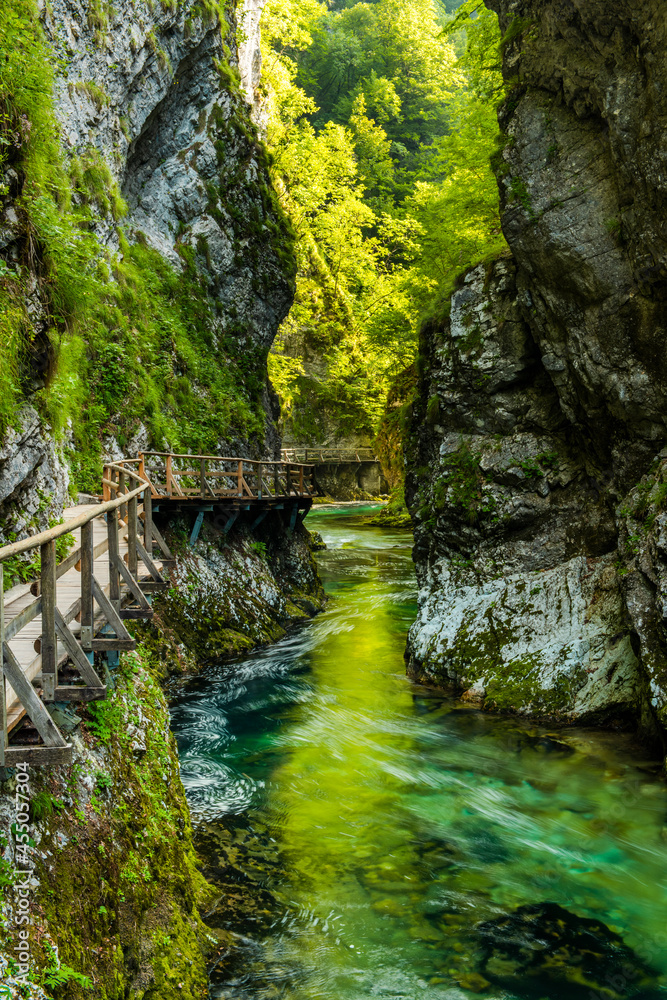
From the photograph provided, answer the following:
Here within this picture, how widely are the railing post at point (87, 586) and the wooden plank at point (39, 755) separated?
4.21ft

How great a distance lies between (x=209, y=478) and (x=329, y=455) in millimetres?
28260

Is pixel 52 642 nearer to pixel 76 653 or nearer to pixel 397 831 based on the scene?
pixel 76 653

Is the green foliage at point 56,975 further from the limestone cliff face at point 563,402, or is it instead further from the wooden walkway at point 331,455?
the wooden walkway at point 331,455

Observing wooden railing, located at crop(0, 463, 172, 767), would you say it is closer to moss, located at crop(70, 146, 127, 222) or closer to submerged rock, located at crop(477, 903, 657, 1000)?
submerged rock, located at crop(477, 903, 657, 1000)

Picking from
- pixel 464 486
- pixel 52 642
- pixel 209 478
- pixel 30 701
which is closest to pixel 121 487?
pixel 52 642

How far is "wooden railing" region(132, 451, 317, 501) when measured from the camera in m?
13.9

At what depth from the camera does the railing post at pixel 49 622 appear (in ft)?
12.3

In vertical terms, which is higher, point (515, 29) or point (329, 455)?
point (515, 29)

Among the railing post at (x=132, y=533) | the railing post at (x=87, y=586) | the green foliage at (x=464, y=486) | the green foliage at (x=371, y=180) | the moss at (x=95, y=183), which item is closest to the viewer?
the railing post at (x=87, y=586)

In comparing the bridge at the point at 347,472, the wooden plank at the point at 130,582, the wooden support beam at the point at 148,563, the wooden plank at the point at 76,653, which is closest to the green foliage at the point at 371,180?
the bridge at the point at 347,472

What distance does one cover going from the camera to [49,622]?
377cm

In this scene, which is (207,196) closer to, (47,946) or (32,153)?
(32,153)

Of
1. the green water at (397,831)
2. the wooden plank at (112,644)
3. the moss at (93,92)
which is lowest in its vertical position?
the green water at (397,831)

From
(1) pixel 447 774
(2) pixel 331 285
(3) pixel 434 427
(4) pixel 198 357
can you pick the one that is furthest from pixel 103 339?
(2) pixel 331 285
